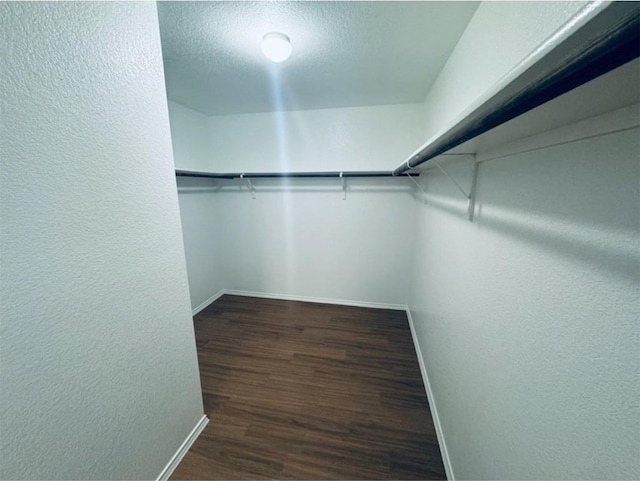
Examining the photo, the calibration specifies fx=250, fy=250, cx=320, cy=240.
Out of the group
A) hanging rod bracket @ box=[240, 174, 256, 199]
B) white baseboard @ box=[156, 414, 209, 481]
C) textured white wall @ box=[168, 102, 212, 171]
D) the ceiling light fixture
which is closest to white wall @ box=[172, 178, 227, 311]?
textured white wall @ box=[168, 102, 212, 171]

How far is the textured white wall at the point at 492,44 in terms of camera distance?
2.37ft

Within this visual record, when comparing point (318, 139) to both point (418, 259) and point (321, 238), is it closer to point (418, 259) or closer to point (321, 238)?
point (321, 238)

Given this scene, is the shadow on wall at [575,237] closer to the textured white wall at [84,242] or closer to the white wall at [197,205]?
the textured white wall at [84,242]

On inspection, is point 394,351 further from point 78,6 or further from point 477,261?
point 78,6

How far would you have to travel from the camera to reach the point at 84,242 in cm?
84

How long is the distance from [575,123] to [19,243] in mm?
1407

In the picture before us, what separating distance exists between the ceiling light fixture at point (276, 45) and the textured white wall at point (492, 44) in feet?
3.12

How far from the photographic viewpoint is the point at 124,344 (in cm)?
100

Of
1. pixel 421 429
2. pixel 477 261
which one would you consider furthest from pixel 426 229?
pixel 421 429

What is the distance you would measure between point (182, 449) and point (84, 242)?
4.11ft

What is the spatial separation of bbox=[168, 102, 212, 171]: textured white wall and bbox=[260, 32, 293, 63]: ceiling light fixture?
4.84 feet

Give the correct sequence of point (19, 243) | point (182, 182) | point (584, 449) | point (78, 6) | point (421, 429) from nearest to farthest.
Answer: point (584, 449), point (19, 243), point (78, 6), point (421, 429), point (182, 182)

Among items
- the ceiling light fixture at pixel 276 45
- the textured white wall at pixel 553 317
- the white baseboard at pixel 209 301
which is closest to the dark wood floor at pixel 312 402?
the white baseboard at pixel 209 301

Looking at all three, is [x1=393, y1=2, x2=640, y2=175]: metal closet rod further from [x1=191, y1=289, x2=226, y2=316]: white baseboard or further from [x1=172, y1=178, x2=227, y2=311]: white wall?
[x1=191, y1=289, x2=226, y2=316]: white baseboard
